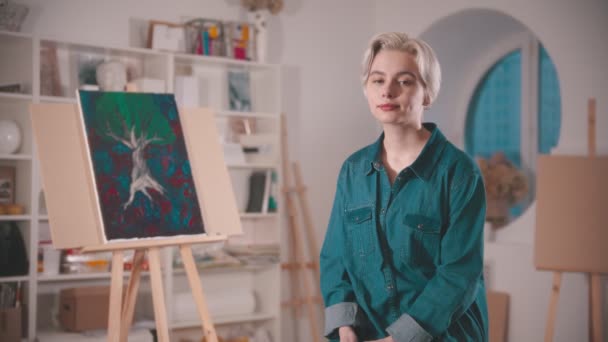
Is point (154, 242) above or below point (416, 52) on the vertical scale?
below

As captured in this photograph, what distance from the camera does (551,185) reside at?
3.74 meters

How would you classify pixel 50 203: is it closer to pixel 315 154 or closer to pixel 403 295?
pixel 403 295

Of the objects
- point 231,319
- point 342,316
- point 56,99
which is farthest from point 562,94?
point 56,99

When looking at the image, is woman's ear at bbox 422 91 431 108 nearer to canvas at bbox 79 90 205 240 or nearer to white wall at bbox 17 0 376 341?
canvas at bbox 79 90 205 240

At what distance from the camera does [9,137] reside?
148 inches

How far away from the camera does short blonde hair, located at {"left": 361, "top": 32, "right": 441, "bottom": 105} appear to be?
1853mm

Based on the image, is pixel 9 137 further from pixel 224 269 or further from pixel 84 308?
pixel 224 269

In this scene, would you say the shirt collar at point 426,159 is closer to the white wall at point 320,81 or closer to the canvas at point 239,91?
the canvas at point 239,91

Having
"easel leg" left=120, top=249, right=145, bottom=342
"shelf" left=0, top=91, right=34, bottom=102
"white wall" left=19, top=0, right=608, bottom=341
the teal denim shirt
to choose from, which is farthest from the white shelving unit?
the teal denim shirt

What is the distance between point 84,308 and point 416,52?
2.67m

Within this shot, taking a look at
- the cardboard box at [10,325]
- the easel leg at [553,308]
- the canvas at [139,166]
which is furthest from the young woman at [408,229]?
the cardboard box at [10,325]

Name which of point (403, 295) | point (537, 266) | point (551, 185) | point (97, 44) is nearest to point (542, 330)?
point (537, 266)

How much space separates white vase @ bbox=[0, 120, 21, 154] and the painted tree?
90 centimetres

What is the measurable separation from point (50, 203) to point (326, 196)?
2.56 m
